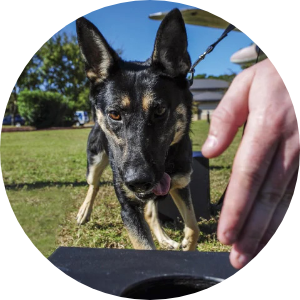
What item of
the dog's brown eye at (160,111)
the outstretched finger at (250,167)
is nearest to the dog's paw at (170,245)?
the dog's brown eye at (160,111)

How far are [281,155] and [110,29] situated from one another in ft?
3.73

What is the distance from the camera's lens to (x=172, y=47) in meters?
1.99

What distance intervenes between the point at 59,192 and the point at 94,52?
2.90ft

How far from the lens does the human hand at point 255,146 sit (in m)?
1.28

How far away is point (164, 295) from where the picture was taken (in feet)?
6.07

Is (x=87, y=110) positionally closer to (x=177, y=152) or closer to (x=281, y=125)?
(x=177, y=152)

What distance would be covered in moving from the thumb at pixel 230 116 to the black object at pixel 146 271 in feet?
2.30

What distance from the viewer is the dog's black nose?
177 centimetres

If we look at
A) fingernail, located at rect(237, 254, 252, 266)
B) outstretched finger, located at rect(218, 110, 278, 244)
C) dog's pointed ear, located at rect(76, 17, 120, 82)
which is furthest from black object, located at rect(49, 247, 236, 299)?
dog's pointed ear, located at rect(76, 17, 120, 82)

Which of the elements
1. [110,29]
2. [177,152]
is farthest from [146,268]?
[110,29]

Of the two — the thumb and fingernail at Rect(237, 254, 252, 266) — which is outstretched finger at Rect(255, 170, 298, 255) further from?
the thumb

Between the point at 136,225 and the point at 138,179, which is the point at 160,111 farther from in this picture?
the point at 136,225

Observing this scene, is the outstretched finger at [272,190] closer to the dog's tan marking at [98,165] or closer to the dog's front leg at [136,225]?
the dog's front leg at [136,225]

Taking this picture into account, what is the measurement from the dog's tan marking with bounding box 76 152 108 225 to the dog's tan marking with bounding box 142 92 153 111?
791 mm
